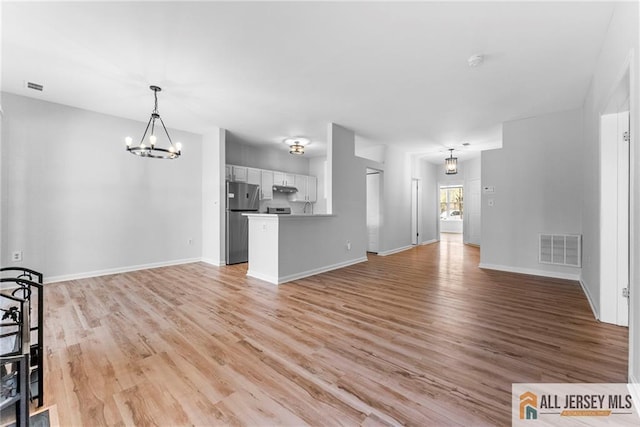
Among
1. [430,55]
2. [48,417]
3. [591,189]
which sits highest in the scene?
[430,55]

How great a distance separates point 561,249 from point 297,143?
17.4ft

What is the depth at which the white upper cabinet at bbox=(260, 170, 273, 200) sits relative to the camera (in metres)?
6.57

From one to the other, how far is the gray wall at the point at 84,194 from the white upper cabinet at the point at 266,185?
170 centimetres

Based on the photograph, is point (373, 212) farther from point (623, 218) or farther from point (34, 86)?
point (34, 86)

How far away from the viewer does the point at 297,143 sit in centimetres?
611

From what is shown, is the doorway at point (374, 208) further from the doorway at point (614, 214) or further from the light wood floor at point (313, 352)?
the doorway at point (614, 214)

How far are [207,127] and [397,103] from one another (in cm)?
368

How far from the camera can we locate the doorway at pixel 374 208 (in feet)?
22.0

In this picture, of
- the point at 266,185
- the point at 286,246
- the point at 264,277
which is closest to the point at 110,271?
the point at 264,277

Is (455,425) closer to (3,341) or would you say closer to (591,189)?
(3,341)

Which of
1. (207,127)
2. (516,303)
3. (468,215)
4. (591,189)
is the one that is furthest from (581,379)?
(468,215)

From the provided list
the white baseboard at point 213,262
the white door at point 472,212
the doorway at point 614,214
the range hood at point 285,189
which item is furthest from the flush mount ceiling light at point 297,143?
the white door at point 472,212

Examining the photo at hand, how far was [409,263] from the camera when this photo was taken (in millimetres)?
5516

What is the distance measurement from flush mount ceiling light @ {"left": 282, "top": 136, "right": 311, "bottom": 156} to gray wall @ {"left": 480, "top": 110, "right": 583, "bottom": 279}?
371 centimetres
